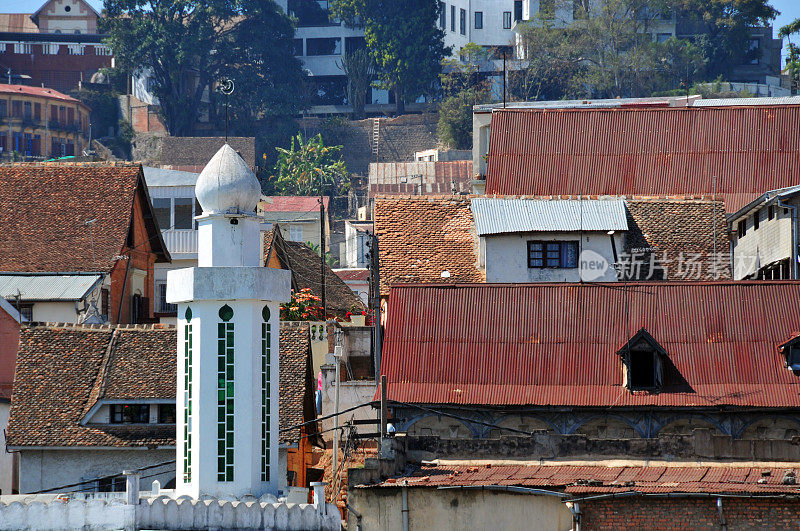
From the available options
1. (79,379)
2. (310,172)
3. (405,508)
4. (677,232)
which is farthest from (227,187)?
(310,172)

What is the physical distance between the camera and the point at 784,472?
100ft

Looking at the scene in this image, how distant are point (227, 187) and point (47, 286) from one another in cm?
2020

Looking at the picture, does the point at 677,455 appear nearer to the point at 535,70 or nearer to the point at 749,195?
the point at 749,195

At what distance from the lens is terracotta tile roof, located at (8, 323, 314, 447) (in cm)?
3625

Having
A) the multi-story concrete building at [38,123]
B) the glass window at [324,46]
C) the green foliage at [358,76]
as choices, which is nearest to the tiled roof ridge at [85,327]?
the multi-story concrete building at [38,123]

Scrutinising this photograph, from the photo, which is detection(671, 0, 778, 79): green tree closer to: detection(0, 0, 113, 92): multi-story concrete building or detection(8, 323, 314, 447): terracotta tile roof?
detection(0, 0, 113, 92): multi-story concrete building

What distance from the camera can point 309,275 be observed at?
185 ft

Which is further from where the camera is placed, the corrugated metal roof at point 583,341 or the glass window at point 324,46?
the glass window at point 324,46

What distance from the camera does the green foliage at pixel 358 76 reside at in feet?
398

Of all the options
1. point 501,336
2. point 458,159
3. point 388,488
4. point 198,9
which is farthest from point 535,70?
point 388,488

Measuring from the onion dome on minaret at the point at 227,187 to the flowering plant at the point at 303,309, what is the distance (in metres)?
21.2

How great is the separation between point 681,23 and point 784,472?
9617 centimetres

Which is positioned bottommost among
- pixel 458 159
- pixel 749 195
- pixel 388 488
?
pixel 388 488

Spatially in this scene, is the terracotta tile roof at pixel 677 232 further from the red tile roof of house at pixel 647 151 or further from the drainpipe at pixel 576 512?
the drainpipe at pixel 576 512
